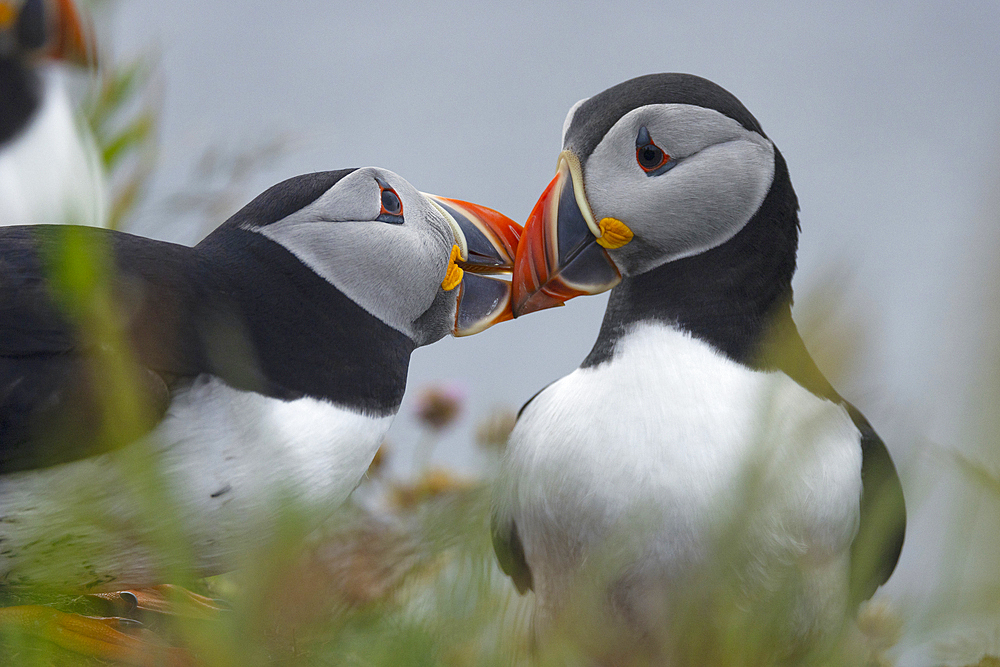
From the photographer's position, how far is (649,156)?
42.6 inches

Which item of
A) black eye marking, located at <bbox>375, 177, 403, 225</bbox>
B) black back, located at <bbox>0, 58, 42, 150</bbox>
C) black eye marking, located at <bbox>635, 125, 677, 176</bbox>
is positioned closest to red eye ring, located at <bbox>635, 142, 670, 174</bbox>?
black eye marking, located at <bbox>635, 125, 677, 176</bbox>

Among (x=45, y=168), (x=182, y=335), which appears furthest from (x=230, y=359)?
(x=45, y=168)

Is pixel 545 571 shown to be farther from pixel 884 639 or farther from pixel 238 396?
pixel 884 639

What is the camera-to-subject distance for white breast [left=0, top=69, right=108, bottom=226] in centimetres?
150

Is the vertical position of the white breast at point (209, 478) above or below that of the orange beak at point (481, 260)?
below

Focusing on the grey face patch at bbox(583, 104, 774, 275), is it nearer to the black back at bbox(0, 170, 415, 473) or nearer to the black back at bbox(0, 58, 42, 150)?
the black back at bbox(0, 170, 415, 473)

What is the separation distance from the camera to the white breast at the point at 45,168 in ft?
4.93

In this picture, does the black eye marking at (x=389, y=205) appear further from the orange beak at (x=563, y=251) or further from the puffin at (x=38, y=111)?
the puffin at (x=38, y=111)

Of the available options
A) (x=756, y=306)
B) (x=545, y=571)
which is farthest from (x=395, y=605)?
(x=756, y=306)

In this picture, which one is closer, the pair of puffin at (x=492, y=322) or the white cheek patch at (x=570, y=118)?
the pair of puffin at (x=492, y=322)

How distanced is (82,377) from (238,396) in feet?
0.51

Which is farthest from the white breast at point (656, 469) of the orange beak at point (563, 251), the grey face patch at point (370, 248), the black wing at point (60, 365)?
the black wing at point (60, 365)

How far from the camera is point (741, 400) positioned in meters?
0.97

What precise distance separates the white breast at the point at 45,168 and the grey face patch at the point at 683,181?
2.68ft
